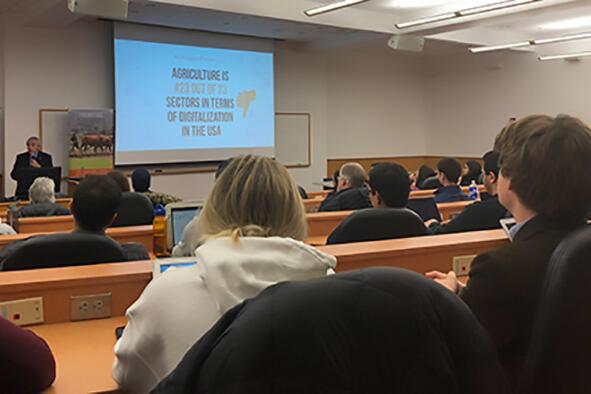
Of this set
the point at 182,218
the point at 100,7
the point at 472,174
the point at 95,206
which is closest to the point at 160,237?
the point at 182,218

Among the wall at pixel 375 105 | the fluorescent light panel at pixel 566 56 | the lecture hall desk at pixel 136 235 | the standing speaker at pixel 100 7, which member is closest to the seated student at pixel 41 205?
the lecture hall desk at pixel 136 235

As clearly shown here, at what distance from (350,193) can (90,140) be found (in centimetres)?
493

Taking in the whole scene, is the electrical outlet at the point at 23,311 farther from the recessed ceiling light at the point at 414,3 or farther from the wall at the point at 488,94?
the wall at the point at 488,94

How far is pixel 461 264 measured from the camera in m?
2.69

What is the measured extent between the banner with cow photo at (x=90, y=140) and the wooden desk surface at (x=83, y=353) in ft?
22.4

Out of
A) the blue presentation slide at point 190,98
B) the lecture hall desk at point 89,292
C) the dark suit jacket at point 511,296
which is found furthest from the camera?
the blue presentation slide at point 190,98

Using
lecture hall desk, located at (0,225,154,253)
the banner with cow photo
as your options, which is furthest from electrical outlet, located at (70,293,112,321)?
the banner with cow photo

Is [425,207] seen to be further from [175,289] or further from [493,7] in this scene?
[493,7]

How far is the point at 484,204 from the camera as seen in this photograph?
346cm

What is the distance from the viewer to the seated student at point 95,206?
2.81m

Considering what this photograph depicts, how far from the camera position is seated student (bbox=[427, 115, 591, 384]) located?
1461 mm

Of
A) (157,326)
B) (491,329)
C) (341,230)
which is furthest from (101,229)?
(491,329)

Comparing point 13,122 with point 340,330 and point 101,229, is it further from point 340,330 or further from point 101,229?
point 340,330

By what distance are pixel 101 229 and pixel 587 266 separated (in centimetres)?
223
